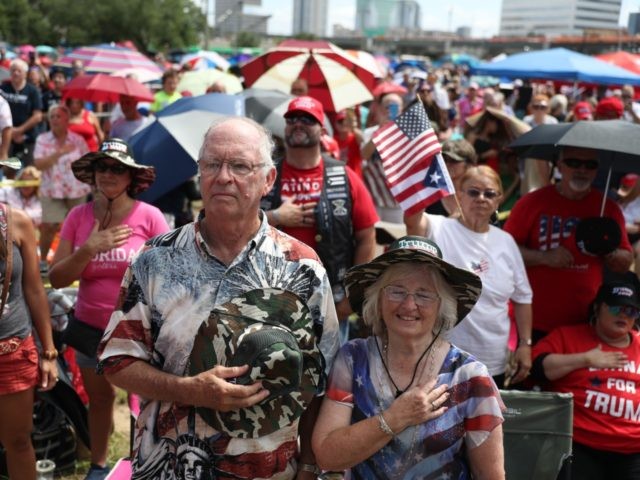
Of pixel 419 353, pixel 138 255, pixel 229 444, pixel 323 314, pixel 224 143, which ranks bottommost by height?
pixel 229 444

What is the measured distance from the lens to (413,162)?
12.5 ft

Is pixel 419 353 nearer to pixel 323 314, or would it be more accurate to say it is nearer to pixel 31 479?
pixel 323 314

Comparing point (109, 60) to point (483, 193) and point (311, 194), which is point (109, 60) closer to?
point (311, 194)

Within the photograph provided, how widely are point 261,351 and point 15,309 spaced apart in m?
1.69

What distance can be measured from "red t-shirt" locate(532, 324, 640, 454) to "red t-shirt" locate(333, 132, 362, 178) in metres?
3.92

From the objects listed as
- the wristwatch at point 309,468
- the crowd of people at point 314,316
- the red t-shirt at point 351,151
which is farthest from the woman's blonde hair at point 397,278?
the red t-shirt at point 351,151

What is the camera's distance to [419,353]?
8.20 ft

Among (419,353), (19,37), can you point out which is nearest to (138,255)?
(419,353)

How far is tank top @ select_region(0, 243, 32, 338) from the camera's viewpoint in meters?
3.24

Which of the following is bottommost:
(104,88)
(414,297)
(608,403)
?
(608,403)

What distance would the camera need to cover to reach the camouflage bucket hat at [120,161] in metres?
3.76

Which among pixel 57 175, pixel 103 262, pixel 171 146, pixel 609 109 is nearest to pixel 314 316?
pixel 103 262

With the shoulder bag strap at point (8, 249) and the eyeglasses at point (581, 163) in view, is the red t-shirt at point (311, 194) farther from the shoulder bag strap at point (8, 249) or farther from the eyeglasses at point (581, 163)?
the shoulder bag strap at point (8, 249)

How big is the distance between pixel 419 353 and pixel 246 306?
68 centimetres
